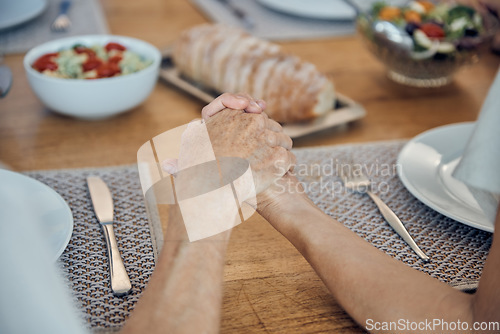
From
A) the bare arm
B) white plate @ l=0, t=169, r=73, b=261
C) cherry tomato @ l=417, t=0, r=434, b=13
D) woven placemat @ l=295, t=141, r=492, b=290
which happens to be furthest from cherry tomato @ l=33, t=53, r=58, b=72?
cherry tomato @ l=417, t=0, r=434, b=13

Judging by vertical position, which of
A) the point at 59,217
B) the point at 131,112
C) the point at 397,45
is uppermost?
the point at 397,45

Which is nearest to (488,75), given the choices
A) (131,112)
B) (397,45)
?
(397,45)

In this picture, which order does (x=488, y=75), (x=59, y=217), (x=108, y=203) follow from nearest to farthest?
(x=59, y=217) < (x=108, y=203) < (x=488, y=75)

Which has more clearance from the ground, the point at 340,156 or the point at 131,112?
the point at 340,156

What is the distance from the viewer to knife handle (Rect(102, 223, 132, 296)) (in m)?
0.69

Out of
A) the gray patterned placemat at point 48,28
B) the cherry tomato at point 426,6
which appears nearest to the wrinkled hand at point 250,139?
the cherry tomato at point 426,6

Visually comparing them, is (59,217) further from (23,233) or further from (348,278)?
(348,278)

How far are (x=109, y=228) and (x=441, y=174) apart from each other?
1.88ft

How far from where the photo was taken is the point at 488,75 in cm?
153

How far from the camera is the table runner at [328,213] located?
0.71 metres

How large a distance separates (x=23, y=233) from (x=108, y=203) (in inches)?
11.7

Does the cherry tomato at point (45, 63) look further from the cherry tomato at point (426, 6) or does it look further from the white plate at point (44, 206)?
the cherry tomato at point (426, 6)

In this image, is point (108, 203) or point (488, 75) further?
point (488, 75)

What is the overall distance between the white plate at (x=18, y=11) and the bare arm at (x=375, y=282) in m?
1.22
